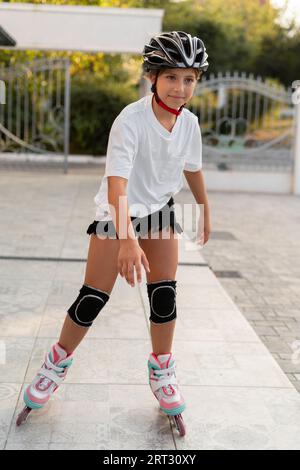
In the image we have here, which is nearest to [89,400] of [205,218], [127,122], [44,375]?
[44,375]

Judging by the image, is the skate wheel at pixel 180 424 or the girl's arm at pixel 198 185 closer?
the skate wheel at pixel 180 424

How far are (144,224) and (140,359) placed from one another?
1.16 m

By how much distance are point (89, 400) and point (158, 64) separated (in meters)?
1.62

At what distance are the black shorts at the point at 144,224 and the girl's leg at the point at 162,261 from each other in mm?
34

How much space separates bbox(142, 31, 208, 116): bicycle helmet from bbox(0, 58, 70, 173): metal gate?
1188 centimetres

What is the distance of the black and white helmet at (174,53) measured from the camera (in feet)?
9.50

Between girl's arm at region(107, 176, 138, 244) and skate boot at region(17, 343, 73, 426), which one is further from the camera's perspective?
skate boot at region(17, 343, 73, 426)

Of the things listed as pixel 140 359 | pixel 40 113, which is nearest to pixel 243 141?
pixel 40 113

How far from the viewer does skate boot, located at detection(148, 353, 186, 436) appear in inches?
121

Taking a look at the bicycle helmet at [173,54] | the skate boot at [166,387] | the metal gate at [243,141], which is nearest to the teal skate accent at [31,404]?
the skate boot at [166,387]

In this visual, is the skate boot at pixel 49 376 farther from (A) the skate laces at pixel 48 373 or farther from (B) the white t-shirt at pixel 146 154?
(B) the white t-shirt at pixel 146 154

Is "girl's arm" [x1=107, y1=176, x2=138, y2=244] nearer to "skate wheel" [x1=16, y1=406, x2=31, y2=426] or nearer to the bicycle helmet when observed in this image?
the bicycle helmet

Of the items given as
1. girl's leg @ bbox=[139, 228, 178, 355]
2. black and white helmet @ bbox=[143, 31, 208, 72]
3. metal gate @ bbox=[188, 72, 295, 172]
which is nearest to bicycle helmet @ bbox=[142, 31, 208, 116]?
black and white helmet @ bbox=[143, 31, 208, 72]

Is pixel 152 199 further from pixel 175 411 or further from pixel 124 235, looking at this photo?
pixel 175 411
